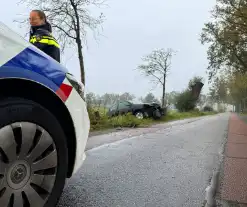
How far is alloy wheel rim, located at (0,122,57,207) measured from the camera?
2.12 m

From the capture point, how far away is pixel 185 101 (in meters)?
45.0

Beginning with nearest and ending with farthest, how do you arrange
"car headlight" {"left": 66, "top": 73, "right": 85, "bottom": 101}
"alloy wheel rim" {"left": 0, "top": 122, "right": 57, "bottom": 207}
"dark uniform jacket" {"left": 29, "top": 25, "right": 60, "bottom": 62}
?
"alloy wheel rim" {"left": 0, "top": 122, "right": 57, "bottom": 207}
"car headlight" {"left": 66, "top": 73, "right": 85, "bottom": 101}
"dark uniform jacket" {"left": 29, "top": 25, "right": 60, "bottom": 62}

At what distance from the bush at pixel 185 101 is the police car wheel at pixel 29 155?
43.2 m

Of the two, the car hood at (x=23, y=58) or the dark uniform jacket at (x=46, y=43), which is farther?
the dark uniform jacket at (x=46, y=43)

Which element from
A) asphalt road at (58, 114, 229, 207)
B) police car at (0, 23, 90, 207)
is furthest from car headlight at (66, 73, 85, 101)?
asphalt road at (58, 114, 229, 207)

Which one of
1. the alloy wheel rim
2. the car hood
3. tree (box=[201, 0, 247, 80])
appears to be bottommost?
the alloy wheel rim

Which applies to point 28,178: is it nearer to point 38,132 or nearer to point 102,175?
point 38,132

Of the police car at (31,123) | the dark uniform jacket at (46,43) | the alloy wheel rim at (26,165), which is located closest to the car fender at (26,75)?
the police car at (31,123)

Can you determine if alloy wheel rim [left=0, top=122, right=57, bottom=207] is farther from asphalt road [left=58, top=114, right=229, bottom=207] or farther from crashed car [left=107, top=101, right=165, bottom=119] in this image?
crashed car [left=107, top=101, right=165, bottom=119]

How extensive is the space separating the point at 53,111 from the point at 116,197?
1.30 m

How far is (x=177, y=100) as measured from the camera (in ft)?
148

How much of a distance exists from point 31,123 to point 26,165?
281 mm

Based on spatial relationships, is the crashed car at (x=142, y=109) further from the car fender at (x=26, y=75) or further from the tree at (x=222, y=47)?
the car fender at (x=26, y=75)

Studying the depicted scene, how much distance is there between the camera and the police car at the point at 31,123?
84.4 inches
